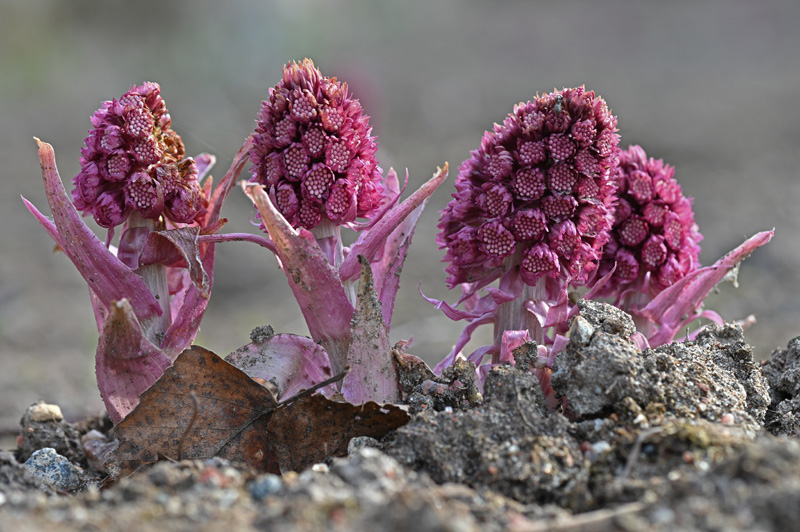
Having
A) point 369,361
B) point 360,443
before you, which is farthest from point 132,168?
point 360,443

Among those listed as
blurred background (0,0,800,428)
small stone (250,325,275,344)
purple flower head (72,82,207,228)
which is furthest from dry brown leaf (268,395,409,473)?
blurred background (0,0,800,428)

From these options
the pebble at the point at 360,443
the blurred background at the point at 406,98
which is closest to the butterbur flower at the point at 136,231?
the pebble at the point at 360,443

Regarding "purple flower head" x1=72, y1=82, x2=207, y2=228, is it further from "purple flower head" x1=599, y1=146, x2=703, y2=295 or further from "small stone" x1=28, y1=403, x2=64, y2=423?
"purple flower head" x1=599, y1=146, x2=703, y2=295

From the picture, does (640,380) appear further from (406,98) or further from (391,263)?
(406,98)

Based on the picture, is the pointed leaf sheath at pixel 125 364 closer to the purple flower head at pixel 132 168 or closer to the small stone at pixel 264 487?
the purple flower head at pixel 132 168

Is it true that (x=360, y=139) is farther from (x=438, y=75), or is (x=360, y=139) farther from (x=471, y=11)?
(x=471, y=11)

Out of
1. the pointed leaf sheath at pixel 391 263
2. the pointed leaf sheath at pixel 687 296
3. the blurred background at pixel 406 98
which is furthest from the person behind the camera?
the blurred background at pixel 406 98
